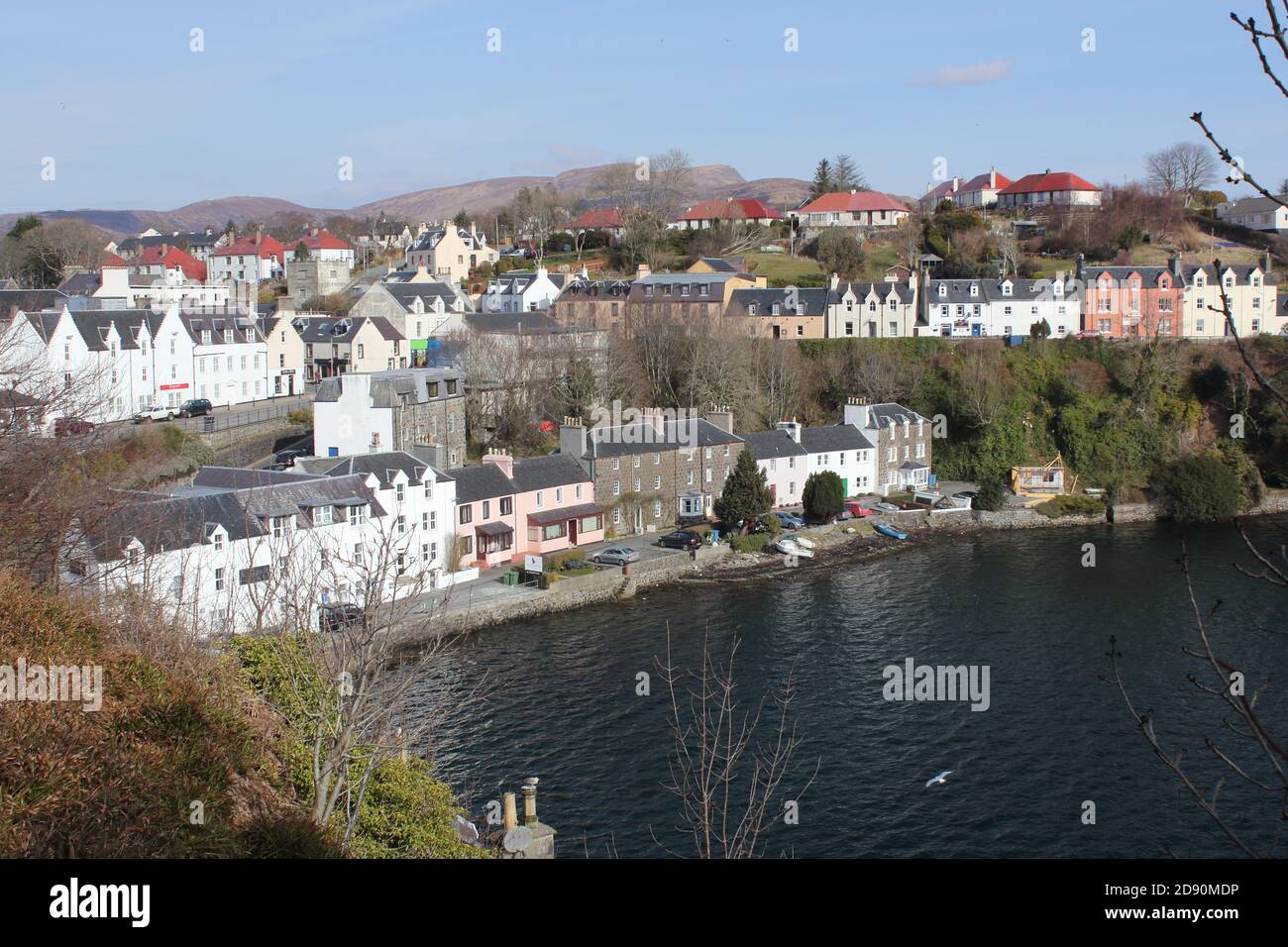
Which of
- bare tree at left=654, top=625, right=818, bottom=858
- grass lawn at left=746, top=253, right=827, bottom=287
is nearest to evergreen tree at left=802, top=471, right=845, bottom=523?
bare tree at left=654, top=625, right=818, bottom=858

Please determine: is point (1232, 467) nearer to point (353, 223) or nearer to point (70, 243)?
point (70, 243)

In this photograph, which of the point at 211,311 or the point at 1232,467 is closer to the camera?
the point at 1232,467

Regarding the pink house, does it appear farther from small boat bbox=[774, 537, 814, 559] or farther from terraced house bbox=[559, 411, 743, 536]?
small boat bbox=[774, 537, 814, 559]

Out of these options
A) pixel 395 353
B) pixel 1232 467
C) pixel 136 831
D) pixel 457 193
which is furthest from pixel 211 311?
pixel 457 193

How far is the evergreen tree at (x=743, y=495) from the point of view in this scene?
89.1 feet

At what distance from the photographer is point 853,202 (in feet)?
188

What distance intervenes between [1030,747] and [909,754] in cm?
174

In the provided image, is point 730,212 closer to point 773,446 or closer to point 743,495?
point 773,446

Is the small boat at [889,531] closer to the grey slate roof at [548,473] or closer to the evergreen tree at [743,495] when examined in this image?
the evergreen tree at [743,495]

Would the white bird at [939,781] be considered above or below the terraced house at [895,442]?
below

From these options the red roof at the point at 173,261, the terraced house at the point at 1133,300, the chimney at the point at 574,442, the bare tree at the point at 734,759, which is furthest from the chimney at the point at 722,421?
the red roof at the point at 173,261

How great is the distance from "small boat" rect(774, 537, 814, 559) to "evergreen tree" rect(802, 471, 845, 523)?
185 centimetres

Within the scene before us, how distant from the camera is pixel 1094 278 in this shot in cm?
4016

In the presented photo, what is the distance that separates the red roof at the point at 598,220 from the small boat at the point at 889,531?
103 ft
